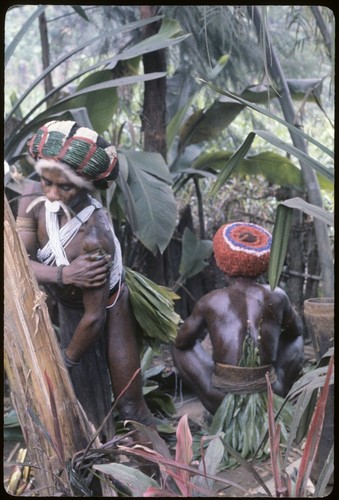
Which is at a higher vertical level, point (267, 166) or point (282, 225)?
point (282, 225)

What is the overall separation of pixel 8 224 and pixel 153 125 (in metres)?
2.37

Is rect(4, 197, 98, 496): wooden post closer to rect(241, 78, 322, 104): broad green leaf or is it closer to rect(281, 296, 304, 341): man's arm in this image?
rect(281, 296, 304, 341): man's arm

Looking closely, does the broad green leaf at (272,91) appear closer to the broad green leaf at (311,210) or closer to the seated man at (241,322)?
the seated man at (241,322)

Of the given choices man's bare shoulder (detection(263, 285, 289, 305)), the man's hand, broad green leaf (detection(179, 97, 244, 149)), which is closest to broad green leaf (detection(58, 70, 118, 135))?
broad green leaf (detection(179, 97, 244, 149))

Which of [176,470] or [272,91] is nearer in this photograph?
[176,470]

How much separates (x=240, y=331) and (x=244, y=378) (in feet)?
0.73

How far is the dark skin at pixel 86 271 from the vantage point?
2.54m

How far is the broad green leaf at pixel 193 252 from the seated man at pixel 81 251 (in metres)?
1.62

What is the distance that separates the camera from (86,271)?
2533 mm

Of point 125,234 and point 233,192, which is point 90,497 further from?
point 233,192

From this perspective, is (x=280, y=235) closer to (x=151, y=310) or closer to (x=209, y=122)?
(x=151, y=310)

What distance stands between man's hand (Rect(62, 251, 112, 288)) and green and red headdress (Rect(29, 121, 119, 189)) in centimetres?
26

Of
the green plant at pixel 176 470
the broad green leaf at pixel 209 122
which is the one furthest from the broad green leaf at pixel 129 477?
the broad green leaf at pixel 209 122

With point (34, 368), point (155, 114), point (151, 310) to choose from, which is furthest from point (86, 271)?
point (155, 114)
